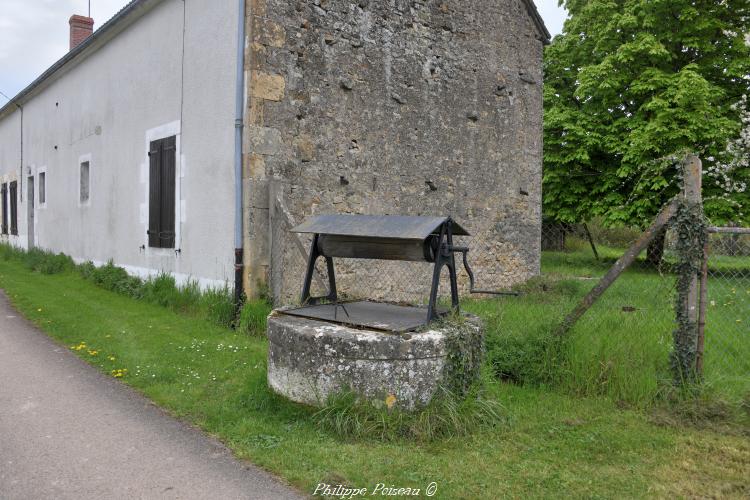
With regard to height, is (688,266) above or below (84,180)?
below

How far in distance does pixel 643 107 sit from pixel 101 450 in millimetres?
16234

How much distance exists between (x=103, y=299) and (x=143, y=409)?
574 centimetres

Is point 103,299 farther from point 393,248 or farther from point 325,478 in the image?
point 325,478

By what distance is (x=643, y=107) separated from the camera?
54.0 feet

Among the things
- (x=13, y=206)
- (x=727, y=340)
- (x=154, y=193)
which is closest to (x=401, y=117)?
(x=154, y=193)

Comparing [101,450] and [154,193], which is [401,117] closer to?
[154,193]

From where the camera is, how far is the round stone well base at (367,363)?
4332mm

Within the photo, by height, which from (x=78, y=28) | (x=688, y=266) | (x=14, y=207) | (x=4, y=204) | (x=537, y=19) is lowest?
(x=688, y=266)

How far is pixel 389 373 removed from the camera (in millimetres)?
4332

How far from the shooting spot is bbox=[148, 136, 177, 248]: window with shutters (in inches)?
385

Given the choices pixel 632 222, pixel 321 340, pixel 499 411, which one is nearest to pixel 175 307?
pixel 321 340

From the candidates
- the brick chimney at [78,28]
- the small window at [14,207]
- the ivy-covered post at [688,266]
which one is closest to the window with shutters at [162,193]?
the ivy-covered post at [688,266]

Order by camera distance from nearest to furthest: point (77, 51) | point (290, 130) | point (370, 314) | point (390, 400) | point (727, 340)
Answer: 1. point (390, 400)
2. point (370, 314)
3. point (727, 340)
4. point (290, 130)
5. point (77, 51)

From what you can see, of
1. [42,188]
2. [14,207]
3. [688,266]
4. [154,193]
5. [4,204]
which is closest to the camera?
[688,266]
